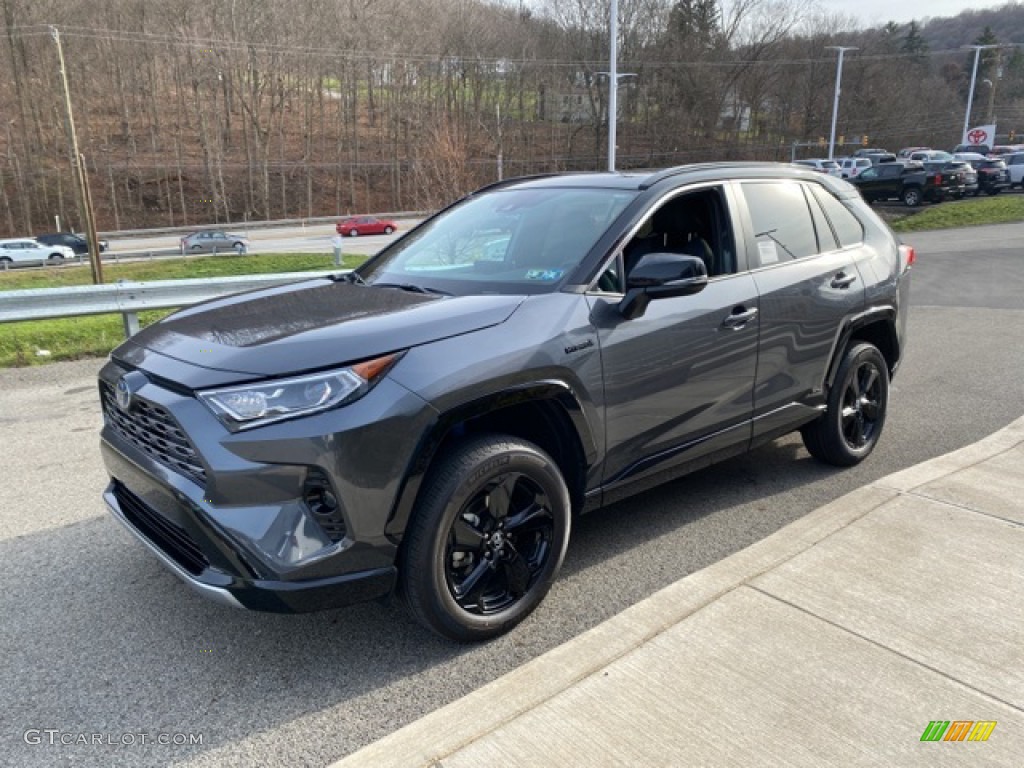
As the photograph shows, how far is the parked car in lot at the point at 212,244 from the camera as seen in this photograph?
39.9 m

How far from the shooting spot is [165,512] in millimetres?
2734

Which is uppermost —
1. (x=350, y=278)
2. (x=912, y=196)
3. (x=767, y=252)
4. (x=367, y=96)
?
(x=367, y=96)

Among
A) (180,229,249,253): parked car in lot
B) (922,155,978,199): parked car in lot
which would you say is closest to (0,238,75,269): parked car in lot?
(180,229,249,253): parked car in lot

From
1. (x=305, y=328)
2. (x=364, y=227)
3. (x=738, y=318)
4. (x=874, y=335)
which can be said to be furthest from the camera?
(x=364, y=227)

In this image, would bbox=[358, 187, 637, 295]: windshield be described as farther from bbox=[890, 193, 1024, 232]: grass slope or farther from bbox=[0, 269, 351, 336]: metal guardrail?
bbox=[890, 193, 1024, 232]: grass slope

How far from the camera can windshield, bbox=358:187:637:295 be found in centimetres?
341

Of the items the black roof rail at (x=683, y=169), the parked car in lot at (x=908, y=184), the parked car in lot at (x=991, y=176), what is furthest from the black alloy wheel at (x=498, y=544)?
the parked car in lot at (x=991, y=176)

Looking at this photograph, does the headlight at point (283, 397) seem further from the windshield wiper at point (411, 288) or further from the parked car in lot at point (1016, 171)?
the parked car in lot at point (1016, 171)

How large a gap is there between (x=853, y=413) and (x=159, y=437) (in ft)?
Result: 12.7

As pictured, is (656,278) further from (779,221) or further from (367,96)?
(367,96)

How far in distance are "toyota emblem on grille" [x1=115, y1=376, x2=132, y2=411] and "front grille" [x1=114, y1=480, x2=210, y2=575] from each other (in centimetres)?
36

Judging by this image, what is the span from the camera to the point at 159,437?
2754mm

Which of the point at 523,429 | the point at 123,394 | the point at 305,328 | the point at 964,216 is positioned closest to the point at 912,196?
the point at 964,216

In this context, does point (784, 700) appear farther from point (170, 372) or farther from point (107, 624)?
point (107, 624)
